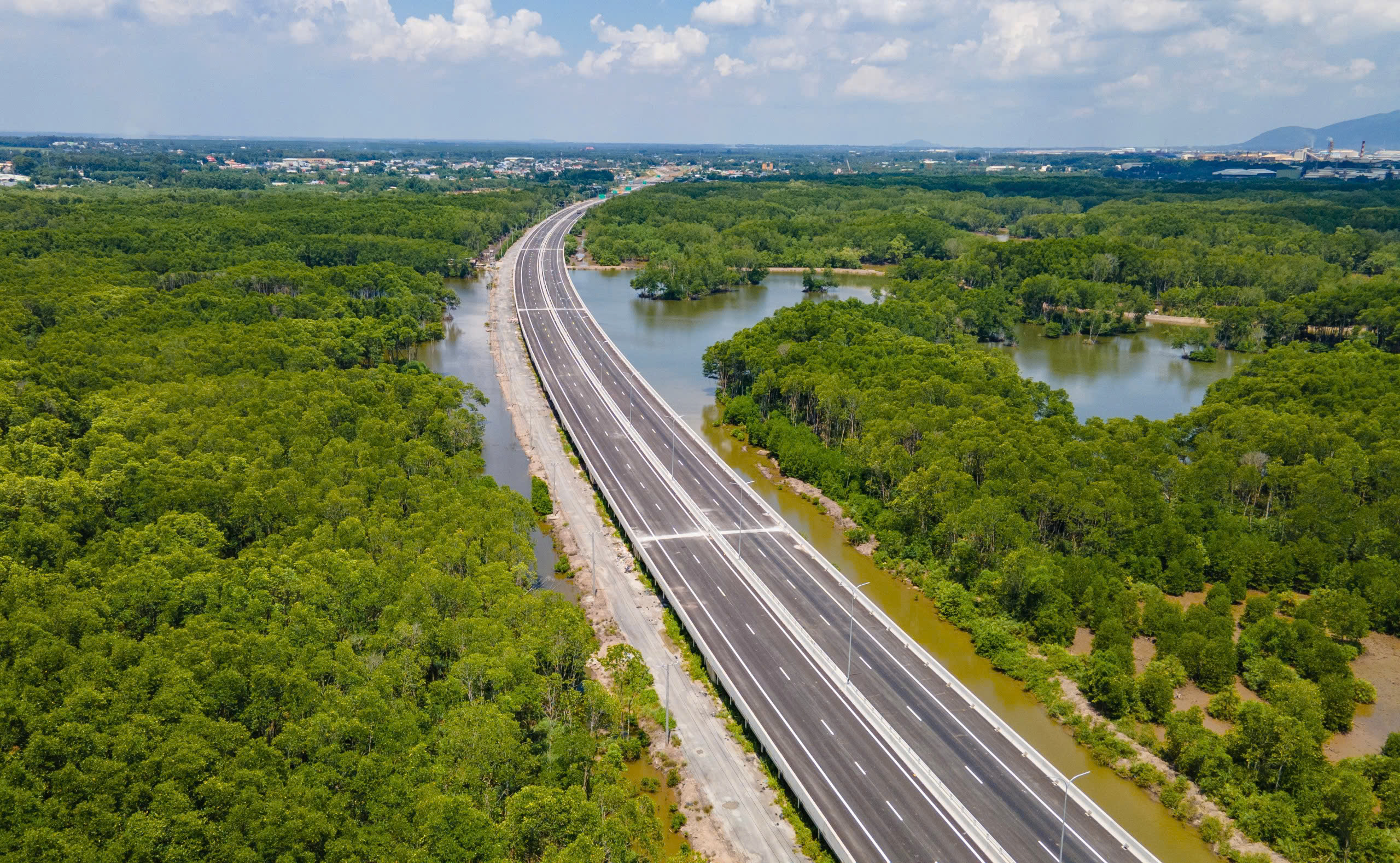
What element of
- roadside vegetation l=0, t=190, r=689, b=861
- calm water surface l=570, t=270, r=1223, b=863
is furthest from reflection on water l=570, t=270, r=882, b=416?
roadside vegetation l=0, t=190, r=689, b=861

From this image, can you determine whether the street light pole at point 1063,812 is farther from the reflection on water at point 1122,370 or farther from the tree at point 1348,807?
the reflection on water at point 1122,370

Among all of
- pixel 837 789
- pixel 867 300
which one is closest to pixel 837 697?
pixel 837 789

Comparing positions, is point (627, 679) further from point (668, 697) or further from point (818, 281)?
point (818, 281)

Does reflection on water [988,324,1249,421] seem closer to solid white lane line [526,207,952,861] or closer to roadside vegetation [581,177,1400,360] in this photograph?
roadside vegetation [581,177,1400,360]

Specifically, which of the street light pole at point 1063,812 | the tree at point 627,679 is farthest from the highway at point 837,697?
the tree at point 627,679

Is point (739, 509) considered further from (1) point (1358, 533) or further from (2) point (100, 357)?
(2) point (100, 357)

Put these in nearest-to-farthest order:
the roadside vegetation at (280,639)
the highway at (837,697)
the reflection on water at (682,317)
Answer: the roadside vegetation at (280,639)
the highway at (837,697)
the reflection on water at (682,317)
